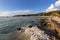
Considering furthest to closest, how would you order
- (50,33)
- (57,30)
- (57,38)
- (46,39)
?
(57,30), (50,33), (57,38), (46,39)

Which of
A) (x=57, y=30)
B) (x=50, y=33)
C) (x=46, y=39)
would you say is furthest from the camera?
(x=57, y=30)

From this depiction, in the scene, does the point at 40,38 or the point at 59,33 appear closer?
the point at 40,38

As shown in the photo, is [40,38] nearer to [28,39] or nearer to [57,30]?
[28,39]

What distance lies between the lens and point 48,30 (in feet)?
67.4

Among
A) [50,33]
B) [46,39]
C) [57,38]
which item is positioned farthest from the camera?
[50,33]

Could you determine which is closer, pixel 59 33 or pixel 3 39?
pixel 3 39

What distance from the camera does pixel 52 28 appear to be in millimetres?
20938

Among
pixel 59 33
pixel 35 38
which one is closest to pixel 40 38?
pixel 35 38

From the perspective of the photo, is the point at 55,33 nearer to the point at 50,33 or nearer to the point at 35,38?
the point at 50,33

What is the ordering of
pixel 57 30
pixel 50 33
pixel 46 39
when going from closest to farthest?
pixel 46 39 → pixel 50 33 → pixel 57 30

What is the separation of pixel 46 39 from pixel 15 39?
4125 mm

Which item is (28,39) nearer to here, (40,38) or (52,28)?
(40,38)

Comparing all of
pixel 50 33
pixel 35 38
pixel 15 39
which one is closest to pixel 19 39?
pixel 15 39

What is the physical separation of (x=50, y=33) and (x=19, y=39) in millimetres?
5160
